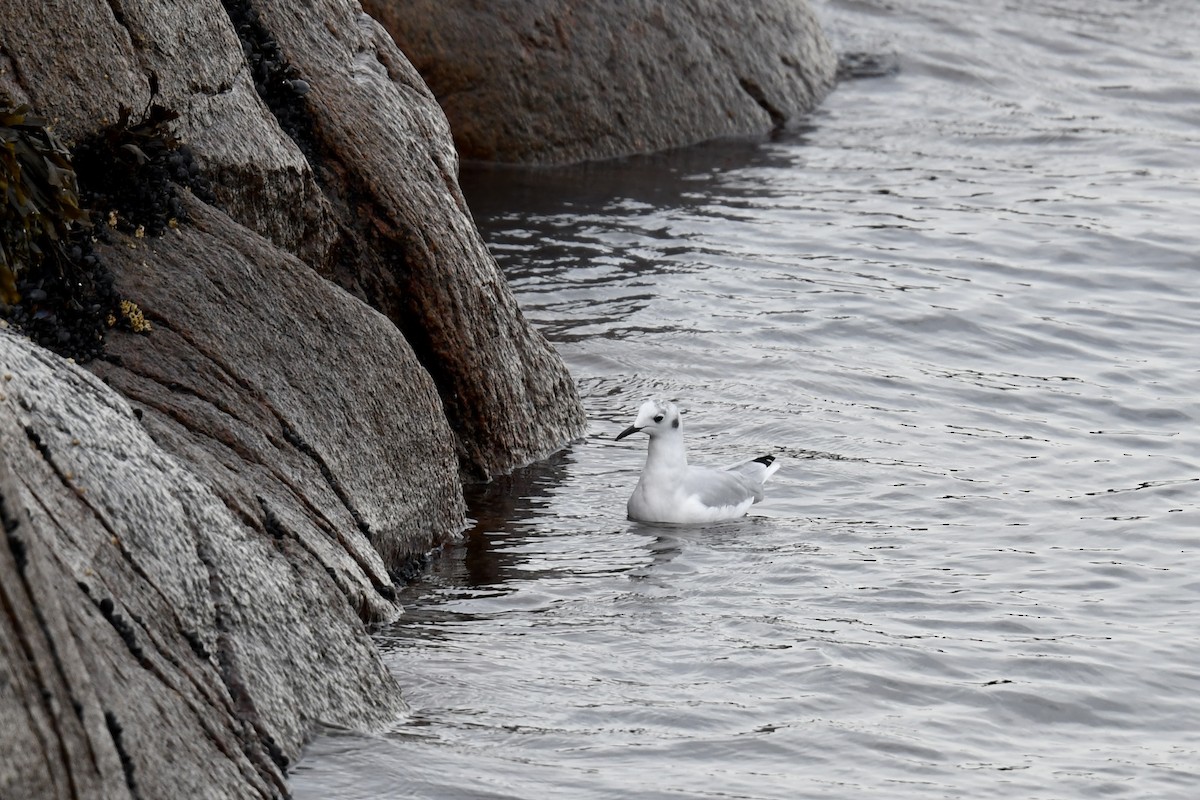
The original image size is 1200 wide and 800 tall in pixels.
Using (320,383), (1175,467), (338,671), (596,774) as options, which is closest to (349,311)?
(320,383)

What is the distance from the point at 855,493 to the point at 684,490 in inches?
41.9

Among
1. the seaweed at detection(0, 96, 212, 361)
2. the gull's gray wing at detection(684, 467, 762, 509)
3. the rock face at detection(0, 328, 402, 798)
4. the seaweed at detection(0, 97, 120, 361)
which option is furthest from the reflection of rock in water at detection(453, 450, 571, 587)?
the seaweed at detection(0, 97, 120, 361)

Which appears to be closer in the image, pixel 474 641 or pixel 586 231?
pixel 474 641

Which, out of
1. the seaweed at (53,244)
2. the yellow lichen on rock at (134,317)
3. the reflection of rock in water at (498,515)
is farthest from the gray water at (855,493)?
the seaweed at (53,244)

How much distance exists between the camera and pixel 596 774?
6.29m

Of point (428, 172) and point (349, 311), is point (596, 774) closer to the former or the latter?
point (349, 311)

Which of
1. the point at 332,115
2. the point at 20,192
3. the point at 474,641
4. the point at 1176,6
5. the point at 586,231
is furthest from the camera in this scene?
the point at 1176,6

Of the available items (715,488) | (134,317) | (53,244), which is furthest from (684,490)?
(53,244)

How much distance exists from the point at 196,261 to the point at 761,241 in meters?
7.85

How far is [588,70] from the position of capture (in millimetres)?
16047

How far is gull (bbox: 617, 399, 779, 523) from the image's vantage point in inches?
373

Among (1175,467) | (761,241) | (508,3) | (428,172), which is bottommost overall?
(1175,467)

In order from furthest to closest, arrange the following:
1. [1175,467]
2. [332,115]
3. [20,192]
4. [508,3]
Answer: [508,3], [1175,467], [332,115], [20,192]

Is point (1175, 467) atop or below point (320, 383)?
below
